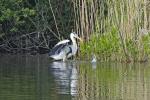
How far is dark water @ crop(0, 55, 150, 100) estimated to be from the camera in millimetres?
11931

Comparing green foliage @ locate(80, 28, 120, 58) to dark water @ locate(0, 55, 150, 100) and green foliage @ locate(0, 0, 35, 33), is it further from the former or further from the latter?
green foliage @ locate(0, 0, 35, 33)

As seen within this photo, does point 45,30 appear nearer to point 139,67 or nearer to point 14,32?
point 14,32

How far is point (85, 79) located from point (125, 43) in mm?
5789

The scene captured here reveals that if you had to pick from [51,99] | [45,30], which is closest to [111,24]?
[45,30]

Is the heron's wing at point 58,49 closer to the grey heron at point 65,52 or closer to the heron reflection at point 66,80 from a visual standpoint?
the grey heron at point 65,52

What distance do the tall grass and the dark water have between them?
95cm

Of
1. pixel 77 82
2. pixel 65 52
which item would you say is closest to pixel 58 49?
pixel 65 52

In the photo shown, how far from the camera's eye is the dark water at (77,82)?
1193cm

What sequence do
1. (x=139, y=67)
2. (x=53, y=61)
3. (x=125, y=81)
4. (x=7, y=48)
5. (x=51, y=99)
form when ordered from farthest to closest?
(x=7, y=48) → (x=53, y=61) → (x=139, y=67) → (x=125, y=81) → (x=51, y=99)

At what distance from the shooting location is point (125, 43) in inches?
812

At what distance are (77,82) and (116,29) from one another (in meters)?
6.97

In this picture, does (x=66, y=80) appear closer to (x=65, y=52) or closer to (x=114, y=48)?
(x=114, y=48)

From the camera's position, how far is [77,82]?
14422 mm

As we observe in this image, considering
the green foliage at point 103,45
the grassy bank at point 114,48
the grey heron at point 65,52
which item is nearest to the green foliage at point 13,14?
the grey heron at point 65,52
